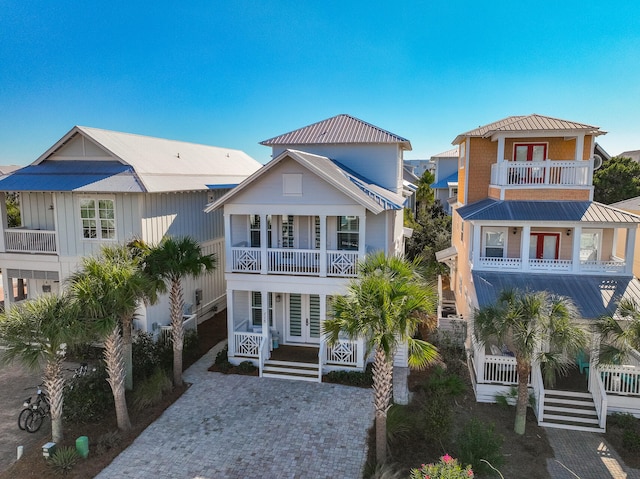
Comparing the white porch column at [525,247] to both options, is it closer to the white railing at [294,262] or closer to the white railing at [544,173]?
the white railing at [544,173]

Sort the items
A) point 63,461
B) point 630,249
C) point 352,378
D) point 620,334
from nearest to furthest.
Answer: point 63,461 < point 620,334 < point 352,378 < point 630,249

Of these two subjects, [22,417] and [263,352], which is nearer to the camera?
[22,417]

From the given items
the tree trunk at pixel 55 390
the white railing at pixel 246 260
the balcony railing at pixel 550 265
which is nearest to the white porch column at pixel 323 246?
the white railing at pixel 246 260

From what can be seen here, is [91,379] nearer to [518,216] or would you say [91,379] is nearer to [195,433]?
[195,433]

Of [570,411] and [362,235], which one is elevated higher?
[362,235]

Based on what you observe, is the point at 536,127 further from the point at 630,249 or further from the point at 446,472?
the point at 446,472

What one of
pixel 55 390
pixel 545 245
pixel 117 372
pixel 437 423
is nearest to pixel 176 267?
pixel 117 372

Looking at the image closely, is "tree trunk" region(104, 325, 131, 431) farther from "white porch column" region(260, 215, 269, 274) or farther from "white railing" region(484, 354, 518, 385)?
"white railing" region(484, 354, 518, 385)
